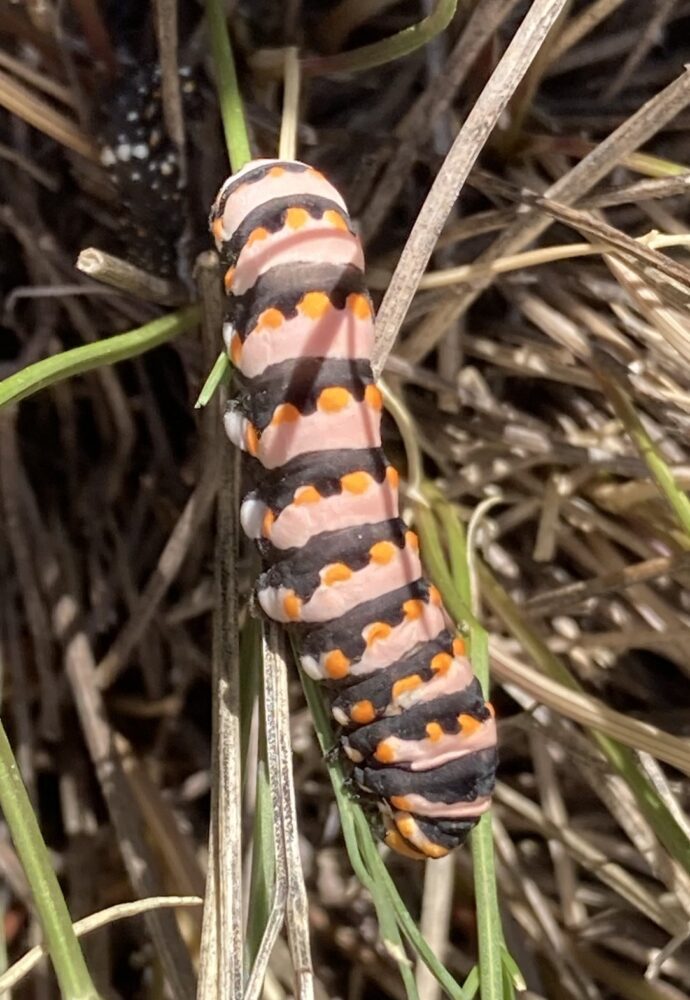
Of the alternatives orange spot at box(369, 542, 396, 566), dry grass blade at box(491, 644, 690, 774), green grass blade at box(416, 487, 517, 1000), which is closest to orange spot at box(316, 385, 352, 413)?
orange spot at box(369, 542, 396, 566)

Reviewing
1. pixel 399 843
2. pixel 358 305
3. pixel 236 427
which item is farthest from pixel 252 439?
pixel 399 843

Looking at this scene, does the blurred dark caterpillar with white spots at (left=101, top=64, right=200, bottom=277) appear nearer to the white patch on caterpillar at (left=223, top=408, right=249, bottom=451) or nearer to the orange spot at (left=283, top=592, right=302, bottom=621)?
the white patch on caterpillar at (left=223, top=408, right=249, bottom=451)

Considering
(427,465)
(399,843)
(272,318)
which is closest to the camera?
(272,318)

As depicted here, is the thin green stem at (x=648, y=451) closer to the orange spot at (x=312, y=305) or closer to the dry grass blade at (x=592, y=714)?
the dry grass blade at (x=592, y=714)

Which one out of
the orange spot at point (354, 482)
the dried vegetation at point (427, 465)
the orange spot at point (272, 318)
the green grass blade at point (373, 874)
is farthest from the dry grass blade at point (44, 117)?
the green grass blade at point (373, 874)

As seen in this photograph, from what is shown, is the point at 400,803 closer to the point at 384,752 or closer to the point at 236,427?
the point at 384,752

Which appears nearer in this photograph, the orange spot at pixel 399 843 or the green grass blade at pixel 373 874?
the green grass blade at pixel 373 874

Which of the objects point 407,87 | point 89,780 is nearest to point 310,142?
point 407,87
